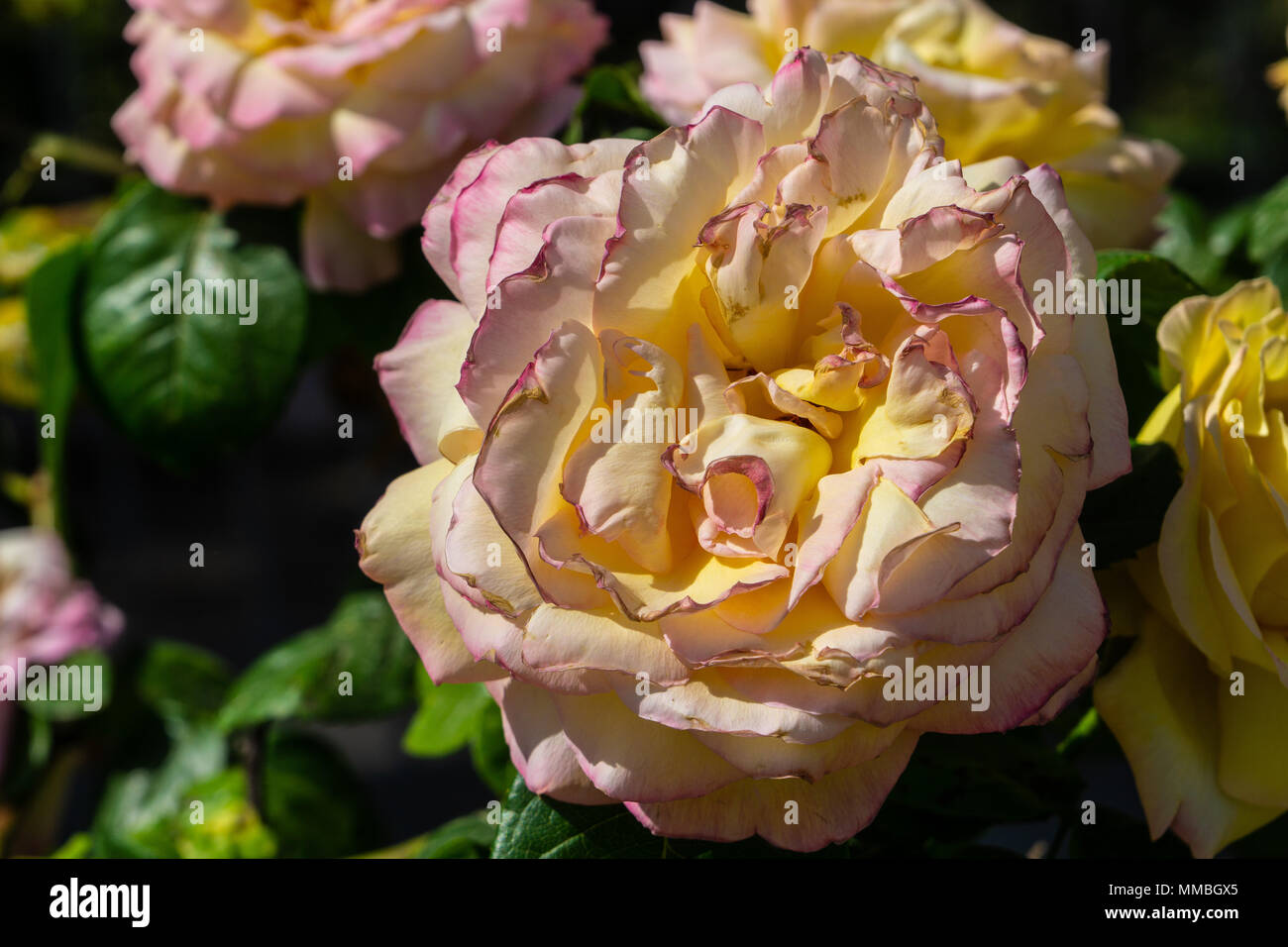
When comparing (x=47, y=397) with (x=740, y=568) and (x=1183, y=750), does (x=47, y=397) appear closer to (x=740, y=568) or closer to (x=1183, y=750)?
(x=740, y=568)

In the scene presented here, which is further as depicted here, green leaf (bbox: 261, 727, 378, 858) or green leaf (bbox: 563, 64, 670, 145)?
green leaf (bbox: 261, 727, 378, 858)

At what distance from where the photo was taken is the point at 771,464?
1.04 ft

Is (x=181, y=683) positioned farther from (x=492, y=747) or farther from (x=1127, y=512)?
(x=1127, y=512)

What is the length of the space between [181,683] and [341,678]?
0.97ft

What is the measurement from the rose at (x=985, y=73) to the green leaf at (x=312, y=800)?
499 mm

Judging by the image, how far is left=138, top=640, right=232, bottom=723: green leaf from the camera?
0.87m

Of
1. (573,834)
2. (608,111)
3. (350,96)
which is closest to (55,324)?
(350,96)

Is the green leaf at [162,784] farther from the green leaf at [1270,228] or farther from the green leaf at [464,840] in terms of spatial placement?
the green leaf at [1270,228]

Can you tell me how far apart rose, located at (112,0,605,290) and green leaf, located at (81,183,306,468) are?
0.04 meters

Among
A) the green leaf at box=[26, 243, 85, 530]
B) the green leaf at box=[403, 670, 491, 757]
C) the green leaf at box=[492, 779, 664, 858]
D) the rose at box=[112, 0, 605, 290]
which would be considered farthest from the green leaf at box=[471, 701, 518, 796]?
the green leaf at box=[26, 243, 85, 530]

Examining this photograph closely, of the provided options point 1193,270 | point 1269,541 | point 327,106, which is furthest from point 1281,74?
point 327,106

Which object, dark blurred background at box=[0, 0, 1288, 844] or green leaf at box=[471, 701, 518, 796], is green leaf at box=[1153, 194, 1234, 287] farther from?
dark blurred background at box=[0, 0, 1288, 844]

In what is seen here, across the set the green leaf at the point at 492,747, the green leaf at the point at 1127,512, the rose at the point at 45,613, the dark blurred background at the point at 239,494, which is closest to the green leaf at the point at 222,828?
the green leaf at the point at 492,747
